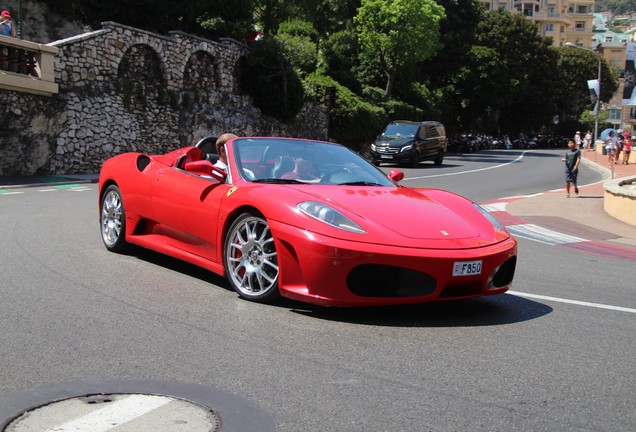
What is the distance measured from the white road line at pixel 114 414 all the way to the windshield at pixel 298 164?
2.74 metres

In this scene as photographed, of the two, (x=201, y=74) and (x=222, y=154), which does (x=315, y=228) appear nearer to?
(x=222, y=154)

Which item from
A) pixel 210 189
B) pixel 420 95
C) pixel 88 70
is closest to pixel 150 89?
pixel 88 70

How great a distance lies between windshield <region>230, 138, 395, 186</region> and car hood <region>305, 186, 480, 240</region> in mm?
345

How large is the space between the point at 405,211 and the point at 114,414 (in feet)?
9.48

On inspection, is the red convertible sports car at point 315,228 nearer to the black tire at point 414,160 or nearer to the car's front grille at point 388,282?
the car's front grille at point 388,282

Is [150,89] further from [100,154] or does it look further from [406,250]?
[406,250]

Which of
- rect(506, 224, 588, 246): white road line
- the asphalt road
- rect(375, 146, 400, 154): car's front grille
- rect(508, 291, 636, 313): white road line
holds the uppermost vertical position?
the asphalt road

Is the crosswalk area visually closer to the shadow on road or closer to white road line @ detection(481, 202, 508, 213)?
white road line @ detection(481, 202, 508, 213)

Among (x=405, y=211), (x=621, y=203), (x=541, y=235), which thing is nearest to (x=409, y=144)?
(x=621, y=203)

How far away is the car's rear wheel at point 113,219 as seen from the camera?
→ 7566mm

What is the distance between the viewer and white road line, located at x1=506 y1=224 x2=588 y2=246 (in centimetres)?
1173

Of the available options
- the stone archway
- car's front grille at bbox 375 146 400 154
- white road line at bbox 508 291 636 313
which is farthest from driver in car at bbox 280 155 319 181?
car's front grille at bbox 375 146 400 154

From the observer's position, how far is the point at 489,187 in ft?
75.2

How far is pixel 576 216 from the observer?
609 inches
